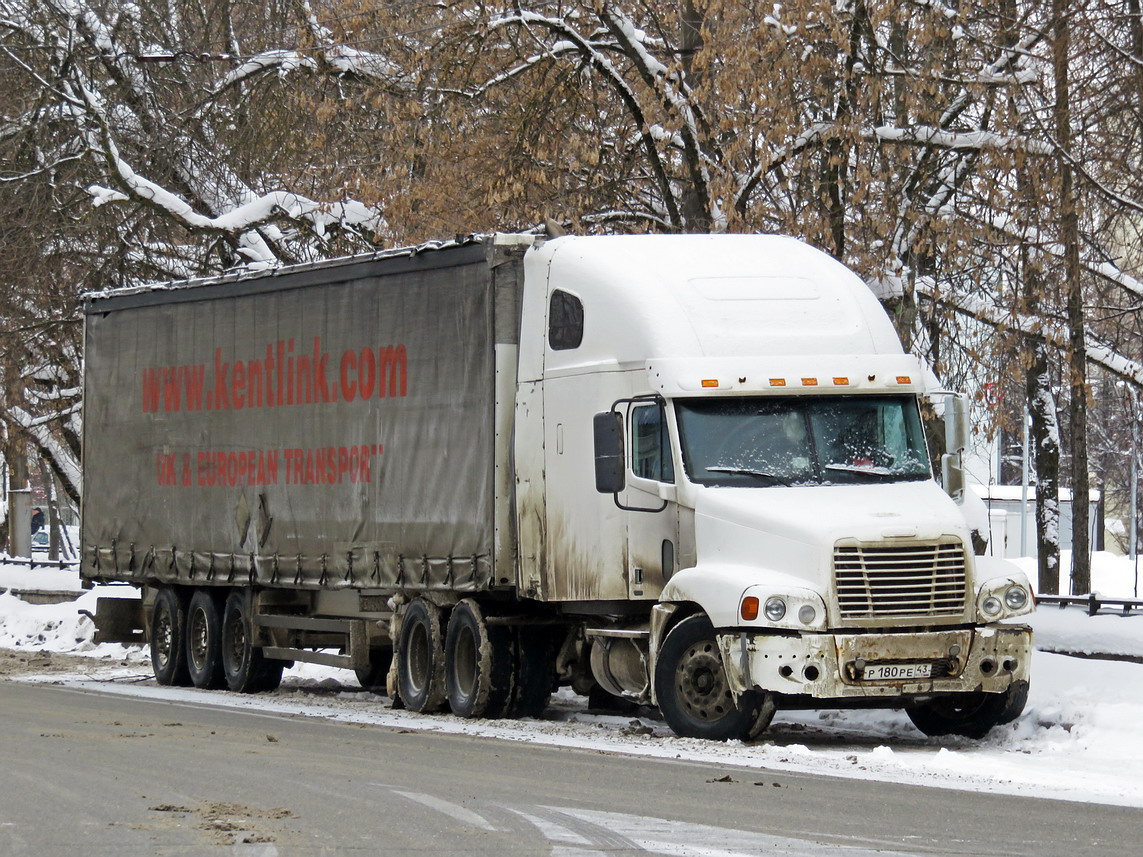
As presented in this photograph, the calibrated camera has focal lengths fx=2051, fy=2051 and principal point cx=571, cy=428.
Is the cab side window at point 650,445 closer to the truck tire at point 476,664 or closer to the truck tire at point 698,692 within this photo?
the truck tire at point 698,692

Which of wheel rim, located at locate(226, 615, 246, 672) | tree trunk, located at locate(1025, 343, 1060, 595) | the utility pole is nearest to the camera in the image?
wheel rim, located at locate(226, 615, 246, 672)

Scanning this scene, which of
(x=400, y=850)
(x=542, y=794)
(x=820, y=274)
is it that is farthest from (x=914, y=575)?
(x=400, y=850)

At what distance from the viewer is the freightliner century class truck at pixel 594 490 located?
14.2 metres

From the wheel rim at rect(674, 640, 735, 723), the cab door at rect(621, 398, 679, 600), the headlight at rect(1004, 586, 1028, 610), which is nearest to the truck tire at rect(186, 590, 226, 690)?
the cab door at rect(621, 398, 679, 600)

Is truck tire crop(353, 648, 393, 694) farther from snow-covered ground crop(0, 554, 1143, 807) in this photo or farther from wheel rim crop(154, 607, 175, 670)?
wheel rim crop(154, 607, 175, 670)

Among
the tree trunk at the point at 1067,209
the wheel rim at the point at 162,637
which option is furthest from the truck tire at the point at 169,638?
the tree trunk at the point at 1067,209

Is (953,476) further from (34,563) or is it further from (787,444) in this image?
(34,563)

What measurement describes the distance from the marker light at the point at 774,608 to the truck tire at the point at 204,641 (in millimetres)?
8690

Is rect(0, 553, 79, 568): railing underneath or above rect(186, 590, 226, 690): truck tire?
above

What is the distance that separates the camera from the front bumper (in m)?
13.8

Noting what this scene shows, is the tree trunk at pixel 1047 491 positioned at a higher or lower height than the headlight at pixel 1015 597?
higher

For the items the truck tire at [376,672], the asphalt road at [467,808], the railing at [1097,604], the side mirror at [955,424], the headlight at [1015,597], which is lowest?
the asphalt road at [467,808]

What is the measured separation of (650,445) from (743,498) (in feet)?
3.15

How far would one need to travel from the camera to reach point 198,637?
70.6ft
